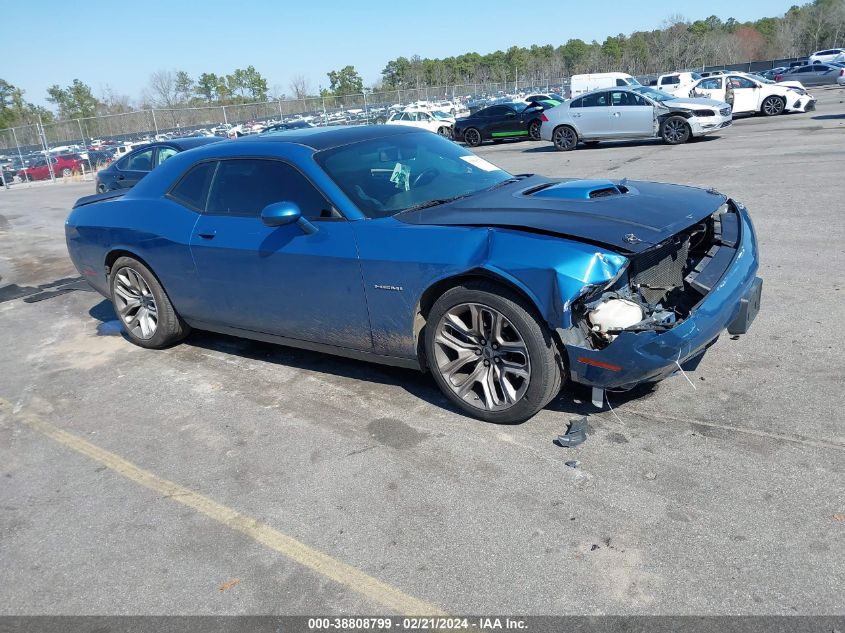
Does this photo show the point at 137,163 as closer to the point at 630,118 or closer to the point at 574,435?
the point at 630,118

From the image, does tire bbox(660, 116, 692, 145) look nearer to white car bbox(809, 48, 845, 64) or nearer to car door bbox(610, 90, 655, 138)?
car door bbox(610, 90, 655, 138)

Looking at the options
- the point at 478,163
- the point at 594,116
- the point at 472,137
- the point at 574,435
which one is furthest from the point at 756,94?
the point at 574,435

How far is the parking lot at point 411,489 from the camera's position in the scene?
266cm

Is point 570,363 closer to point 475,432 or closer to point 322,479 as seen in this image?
point 475,432

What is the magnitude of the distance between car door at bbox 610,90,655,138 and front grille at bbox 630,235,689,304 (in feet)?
49.8

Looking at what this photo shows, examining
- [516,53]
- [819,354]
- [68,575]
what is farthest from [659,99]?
[516,53]

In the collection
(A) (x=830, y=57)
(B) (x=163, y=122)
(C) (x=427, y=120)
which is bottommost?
(C) (x=427, y=120)

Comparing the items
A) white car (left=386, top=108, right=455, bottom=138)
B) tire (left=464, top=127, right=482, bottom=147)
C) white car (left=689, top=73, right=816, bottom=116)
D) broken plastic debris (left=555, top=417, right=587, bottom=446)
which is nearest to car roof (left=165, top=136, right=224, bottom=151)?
broken plastic debris (left=555, top=417, right=587, bottom=446)

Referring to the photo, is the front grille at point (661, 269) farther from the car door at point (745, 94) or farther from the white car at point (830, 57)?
the white car at point (830, 57)

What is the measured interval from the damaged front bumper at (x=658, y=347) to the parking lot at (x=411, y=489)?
0.38 meters

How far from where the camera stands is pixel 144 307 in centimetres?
568

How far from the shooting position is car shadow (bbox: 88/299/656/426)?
13.3 feet

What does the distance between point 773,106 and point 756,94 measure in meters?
0.69

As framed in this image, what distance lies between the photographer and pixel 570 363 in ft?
11.5
